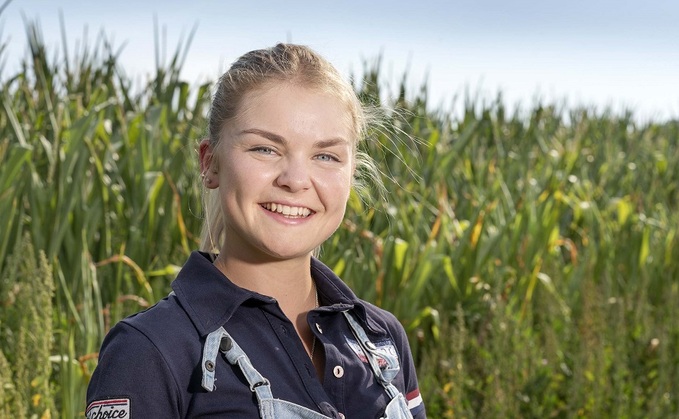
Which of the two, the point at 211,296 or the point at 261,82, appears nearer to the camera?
the point at 211,296

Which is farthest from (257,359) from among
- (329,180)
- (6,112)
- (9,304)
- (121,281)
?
(6,112)

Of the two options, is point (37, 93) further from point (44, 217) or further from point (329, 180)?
point (329, 180)

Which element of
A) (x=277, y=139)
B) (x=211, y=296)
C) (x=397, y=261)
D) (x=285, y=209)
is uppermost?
(x=277, y=139)

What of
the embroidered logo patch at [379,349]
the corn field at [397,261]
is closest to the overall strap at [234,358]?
the embroidered logo patch at [379,349]

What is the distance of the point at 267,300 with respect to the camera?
160 cm

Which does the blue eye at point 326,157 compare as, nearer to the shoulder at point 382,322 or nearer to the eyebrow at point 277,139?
the eyebrow at point 277,139

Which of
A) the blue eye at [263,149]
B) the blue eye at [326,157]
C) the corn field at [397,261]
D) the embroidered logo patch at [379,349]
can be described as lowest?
the corn field at [397,261]

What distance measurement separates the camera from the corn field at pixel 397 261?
321 cm

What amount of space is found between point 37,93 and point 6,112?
1252mm

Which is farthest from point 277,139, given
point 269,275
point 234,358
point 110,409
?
point 110,409

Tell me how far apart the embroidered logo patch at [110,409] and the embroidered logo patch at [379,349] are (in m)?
0.44

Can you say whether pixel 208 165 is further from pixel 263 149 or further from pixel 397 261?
pixel 397 261

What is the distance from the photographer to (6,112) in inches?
161

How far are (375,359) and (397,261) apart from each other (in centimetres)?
253
